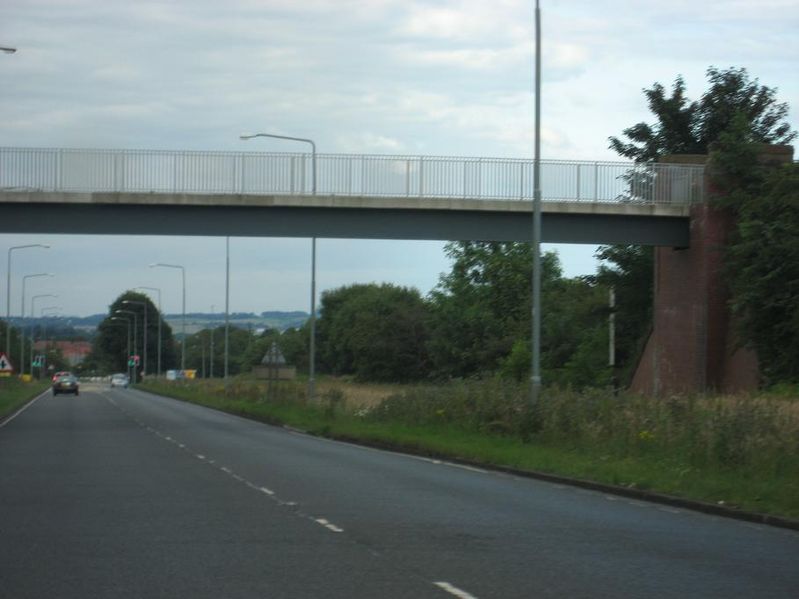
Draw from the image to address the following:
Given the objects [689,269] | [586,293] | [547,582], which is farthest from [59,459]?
[586,293]

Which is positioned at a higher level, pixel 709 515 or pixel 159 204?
pixel 159 204

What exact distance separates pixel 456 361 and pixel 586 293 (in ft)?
67.6

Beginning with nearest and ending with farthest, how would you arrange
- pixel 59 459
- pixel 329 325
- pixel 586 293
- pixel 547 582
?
pixel 547 582 → pixel 59 459 → pixel 586 293 → pixel 329 325

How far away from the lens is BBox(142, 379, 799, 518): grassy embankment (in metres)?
18.3

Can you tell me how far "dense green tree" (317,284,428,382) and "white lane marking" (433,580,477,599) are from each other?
94.1 m

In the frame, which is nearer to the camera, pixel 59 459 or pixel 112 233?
pixel 59 459

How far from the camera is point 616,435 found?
81.1ft

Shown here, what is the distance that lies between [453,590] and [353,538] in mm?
3344

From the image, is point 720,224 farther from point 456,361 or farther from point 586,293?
point 456,361

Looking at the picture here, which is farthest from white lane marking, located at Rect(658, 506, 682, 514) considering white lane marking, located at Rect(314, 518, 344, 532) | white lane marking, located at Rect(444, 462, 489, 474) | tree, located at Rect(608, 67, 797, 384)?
tree, located at Rect(608, 67, 797, 384)

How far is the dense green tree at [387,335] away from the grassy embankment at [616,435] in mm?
65875

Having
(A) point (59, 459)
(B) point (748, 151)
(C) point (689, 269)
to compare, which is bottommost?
(A) point (59, 459)

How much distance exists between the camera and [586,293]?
229 ft

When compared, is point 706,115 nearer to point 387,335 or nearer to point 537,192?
point 537,192
